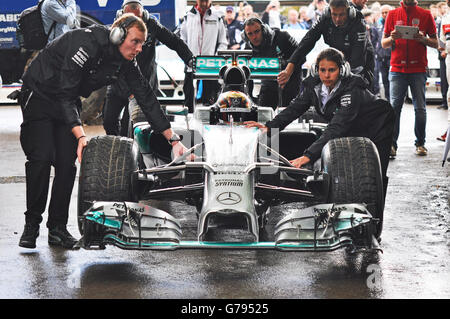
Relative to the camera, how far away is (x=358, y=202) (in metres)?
5.89

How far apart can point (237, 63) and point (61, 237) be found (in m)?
2.75

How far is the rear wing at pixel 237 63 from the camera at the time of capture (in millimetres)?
8445

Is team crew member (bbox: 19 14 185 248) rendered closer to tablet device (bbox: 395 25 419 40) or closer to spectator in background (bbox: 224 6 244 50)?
tablet device (bbox: 395 25 419 40)

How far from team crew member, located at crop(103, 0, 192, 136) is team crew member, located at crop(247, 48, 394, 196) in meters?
2.38

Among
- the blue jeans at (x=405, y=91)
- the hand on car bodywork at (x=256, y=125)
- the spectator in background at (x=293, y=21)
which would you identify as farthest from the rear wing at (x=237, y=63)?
the spectator in background at (x=293, y=21)

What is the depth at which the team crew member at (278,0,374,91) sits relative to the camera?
958cm

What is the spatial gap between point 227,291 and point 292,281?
496 mm

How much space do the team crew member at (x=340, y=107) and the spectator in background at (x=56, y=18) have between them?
405 cm

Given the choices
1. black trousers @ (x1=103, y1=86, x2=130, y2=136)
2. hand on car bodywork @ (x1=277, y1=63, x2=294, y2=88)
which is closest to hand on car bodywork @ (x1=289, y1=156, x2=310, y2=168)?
hand on car bodywork @ (x1=277, y1=63, x2=294, y2=88)

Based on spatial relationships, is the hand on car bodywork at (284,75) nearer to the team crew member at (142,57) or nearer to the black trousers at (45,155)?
the team crew member at (142,57)

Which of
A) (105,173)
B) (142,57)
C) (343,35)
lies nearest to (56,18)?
(142,57)

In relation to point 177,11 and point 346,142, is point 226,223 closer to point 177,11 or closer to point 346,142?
point 346,142

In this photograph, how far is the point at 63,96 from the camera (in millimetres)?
6246

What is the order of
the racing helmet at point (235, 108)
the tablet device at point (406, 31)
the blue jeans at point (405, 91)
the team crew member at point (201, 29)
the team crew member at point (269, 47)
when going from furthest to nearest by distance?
the team crew member at point (201, 29) → the blue jeans at point (405, 91) → the tablet device at point (406, 31) → the team crew member at point (269, 47) → the racing helmet at point (235, 108)
